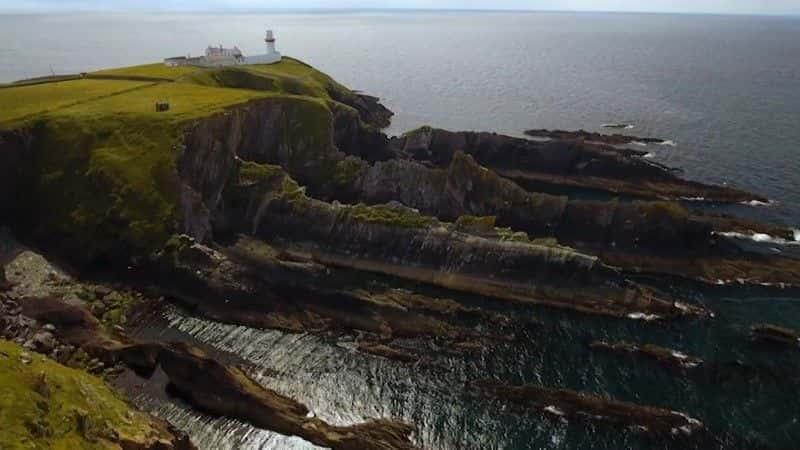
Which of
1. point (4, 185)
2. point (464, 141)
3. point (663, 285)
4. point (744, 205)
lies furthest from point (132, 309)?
point (744, 205)

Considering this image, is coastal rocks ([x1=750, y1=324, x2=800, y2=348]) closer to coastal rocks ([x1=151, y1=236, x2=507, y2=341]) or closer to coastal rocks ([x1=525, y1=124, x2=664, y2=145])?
coastal rocks ([x1=151, y1=236, x2=507, y2=341])

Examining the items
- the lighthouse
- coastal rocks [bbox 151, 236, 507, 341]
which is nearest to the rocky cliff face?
coastal rocks [bbox 151, 236, 507, 341]

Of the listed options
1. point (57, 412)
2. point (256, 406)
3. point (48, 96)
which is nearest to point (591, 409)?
point (256, 406)

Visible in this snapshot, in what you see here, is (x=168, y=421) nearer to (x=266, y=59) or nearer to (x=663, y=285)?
(x=663, y=285)

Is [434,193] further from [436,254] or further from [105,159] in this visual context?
[105,159]

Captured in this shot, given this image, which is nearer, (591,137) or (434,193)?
(434,193)
